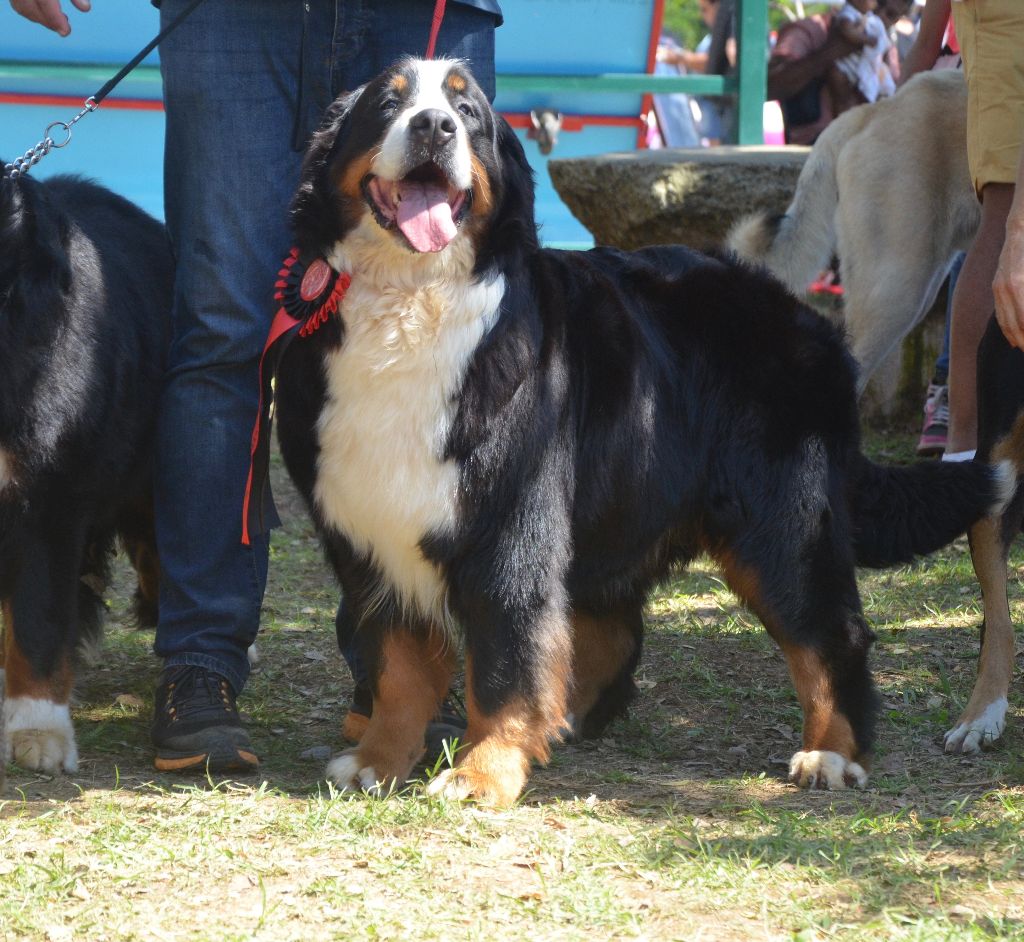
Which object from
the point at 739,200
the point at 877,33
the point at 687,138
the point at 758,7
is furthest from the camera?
the point at 687,138

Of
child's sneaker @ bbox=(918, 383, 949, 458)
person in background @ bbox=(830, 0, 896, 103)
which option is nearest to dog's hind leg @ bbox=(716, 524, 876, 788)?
child's sneaker @ bbox=(918, 383, 949, 458)

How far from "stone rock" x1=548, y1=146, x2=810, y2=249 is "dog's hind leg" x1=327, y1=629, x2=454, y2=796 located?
4209 mm

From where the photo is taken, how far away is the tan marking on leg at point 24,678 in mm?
3158

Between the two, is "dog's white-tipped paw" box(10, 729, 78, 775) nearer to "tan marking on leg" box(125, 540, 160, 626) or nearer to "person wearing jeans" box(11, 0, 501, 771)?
"person wearing jeans" box(11, 0, 501, 771)

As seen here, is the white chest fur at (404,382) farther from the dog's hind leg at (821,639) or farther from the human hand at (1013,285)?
the human hand at (1013,285)

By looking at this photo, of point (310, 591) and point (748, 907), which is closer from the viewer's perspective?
point (748, 907)

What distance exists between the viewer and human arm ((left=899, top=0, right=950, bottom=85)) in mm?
5754

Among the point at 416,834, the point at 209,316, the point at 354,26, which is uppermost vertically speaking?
the point at 354,26

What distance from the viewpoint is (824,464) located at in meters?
3.23

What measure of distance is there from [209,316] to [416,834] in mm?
1344

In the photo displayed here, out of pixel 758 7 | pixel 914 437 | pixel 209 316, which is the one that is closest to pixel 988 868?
pixel 209 316

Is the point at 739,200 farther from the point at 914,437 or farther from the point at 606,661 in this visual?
the point at 606,661

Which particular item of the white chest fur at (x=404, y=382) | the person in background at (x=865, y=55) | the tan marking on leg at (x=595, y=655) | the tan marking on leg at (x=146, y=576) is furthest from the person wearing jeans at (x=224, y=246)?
the person in background at (x=865, y=55)

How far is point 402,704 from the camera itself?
310 cm
